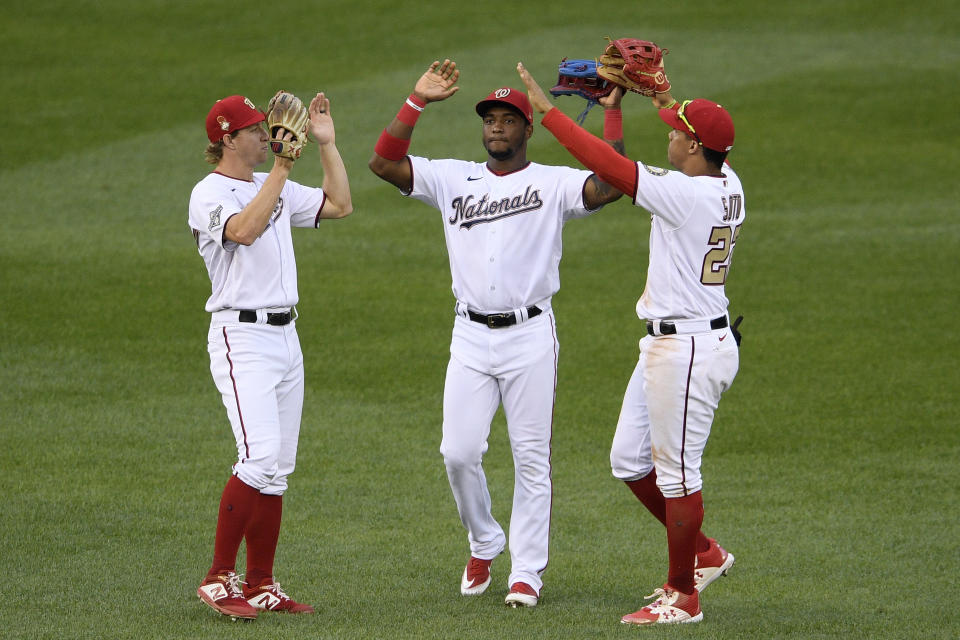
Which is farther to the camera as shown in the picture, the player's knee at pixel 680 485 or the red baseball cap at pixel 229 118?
the red baseball cap at pixel 229 118

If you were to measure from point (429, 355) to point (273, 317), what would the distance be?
16.8ft

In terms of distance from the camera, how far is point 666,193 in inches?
207

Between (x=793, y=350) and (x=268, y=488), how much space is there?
642cm

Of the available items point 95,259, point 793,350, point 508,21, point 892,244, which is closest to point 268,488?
point 793,350

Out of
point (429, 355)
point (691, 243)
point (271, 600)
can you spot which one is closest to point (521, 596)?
point (271, 600)

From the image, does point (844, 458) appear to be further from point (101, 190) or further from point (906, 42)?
point (906, 42)

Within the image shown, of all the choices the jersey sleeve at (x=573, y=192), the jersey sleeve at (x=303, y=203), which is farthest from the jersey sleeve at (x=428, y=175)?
the jersey sleeve at (x=573, y=192)

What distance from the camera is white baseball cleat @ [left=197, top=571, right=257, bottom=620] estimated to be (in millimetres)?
5406

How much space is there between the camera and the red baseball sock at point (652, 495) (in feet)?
19.6

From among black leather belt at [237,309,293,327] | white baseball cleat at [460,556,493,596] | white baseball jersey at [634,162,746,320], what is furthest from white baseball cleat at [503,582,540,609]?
black leather belt at [237,309,293,327]

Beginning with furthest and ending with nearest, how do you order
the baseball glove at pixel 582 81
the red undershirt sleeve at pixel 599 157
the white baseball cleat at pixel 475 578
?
the white baseball cleat at pixel 475 578 < the baseball glove at pixel 582 81 < the red undershirt sleeve at pixel 599 157

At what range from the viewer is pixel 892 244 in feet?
45.5

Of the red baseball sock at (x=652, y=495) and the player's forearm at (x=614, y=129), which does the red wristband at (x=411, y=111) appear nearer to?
the player's forearm at (x=614, y=129)

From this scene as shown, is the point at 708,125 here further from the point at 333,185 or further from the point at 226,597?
the point at 226,597
